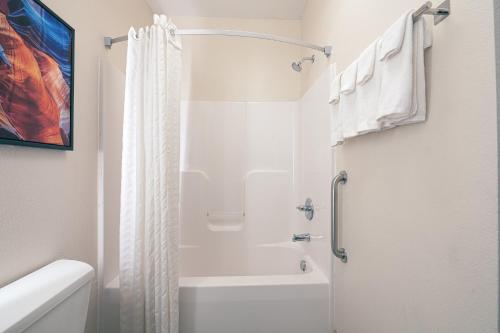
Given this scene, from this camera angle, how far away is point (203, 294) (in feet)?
4.50

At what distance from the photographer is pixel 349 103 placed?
106 cm

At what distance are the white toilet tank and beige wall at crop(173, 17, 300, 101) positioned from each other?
5.84 feet

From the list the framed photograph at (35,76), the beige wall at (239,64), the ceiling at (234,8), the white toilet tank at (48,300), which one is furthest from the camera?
the beige wall at (239,64)

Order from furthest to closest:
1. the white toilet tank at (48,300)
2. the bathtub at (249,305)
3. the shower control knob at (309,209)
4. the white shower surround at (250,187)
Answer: the white shower surround at (250,187) → the shower control knob at (309,209) → the bathtub at (249,305) → the white toilet tank at (48,300)

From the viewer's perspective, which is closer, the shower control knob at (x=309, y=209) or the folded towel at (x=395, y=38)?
the folded towel at (x=395, y=38)

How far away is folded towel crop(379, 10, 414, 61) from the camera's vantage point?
28.0 inches

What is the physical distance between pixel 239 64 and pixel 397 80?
189cm

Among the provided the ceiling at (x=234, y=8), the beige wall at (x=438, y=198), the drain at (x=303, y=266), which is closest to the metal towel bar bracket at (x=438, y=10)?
the beige wall at (x=438, y=198)

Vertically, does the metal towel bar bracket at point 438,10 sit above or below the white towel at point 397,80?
above

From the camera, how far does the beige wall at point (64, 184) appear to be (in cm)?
86

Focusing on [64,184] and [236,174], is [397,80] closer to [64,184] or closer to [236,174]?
[64,184]

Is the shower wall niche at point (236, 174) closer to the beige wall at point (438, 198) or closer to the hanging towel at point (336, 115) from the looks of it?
the hanging towel at point (336, 115)

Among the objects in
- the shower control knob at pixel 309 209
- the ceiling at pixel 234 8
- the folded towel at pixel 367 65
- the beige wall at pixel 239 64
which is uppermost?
the ceiling at pixel 234 8

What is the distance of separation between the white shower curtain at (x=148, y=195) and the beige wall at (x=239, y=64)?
41.1 inches
